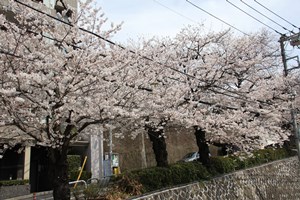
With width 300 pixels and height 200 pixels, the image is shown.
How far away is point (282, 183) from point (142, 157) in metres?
10.1

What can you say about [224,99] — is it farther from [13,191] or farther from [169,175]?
[13,191]

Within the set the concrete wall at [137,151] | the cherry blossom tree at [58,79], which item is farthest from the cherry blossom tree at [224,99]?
the concrete wall at [137,151]

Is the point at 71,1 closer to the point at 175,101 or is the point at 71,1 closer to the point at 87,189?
the point at 175,101

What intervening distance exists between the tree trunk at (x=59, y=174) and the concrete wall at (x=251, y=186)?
8.31 feet

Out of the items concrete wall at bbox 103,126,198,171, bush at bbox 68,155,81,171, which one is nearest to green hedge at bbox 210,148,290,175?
concrete wall at bbox 103,126,198,171

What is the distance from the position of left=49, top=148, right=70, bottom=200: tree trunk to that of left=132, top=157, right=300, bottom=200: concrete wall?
99.7 inches

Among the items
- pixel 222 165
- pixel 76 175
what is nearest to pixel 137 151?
pixel 76 175

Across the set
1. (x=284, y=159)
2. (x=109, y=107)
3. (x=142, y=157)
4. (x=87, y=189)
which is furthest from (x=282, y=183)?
(x=109, y=107)

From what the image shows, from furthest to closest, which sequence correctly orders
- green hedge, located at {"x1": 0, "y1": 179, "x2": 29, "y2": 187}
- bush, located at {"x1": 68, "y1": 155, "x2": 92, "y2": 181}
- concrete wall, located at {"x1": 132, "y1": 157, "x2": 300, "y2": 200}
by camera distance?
bush, located at {"x1": 68, "y1": 155, "x2": 92, "y2": 181} → green hedge, located at {"x1": 0, "y1": 179, "x2": 29, "y2": 187} → concrete wall, located at {"x1": 132, "y1": 157, "x2": 300, "y2": 200}

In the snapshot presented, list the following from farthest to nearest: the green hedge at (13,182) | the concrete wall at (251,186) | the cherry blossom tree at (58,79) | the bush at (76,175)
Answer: the bush at (76,175), the green hedge at (13,182), the concrete wall at (251,186), the cherry blossom tree at (58,79)

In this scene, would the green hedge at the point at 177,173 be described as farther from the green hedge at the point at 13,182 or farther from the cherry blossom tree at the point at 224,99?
the green hedge at the point at 13,182

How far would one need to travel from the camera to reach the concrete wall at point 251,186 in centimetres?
1154

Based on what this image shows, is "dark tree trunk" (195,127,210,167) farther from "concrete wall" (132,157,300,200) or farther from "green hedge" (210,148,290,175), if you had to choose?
"concrete wall" (132,157,300,200)

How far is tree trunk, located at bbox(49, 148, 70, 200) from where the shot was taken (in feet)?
25.9
